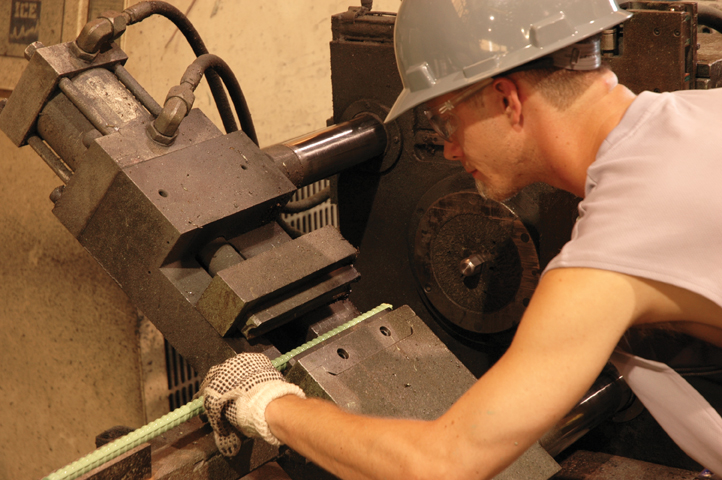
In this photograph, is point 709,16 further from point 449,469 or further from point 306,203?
point 449,469

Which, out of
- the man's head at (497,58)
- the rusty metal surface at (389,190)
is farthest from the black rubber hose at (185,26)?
the man's head at (497,58)

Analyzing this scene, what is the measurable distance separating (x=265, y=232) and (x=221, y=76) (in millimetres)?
400

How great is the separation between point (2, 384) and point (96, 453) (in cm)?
142

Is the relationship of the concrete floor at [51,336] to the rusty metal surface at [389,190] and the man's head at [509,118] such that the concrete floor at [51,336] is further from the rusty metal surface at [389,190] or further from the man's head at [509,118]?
the man's head at [509,118]

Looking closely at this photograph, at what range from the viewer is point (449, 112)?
1.03 meters

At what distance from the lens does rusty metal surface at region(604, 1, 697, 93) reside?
1.22 m

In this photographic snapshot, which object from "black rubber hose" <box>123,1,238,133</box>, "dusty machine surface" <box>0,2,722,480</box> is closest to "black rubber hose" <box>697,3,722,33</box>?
"dusty machine surface" <box>0,2,722,480</box>

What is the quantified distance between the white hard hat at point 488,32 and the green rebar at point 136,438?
0.47 m

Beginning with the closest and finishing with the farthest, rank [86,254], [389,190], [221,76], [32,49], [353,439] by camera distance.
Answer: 1. [353,439]
2. [32,49]
3. [221,76]
4. [389,190]
5. [86,254]

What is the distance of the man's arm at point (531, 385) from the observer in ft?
2.40

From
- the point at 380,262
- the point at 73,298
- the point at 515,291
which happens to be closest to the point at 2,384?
the point at 73,298

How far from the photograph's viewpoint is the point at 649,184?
0.75 m

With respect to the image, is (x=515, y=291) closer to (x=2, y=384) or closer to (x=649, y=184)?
(x=649, y=184)

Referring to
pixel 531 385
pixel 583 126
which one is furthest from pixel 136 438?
pixel 583 126
